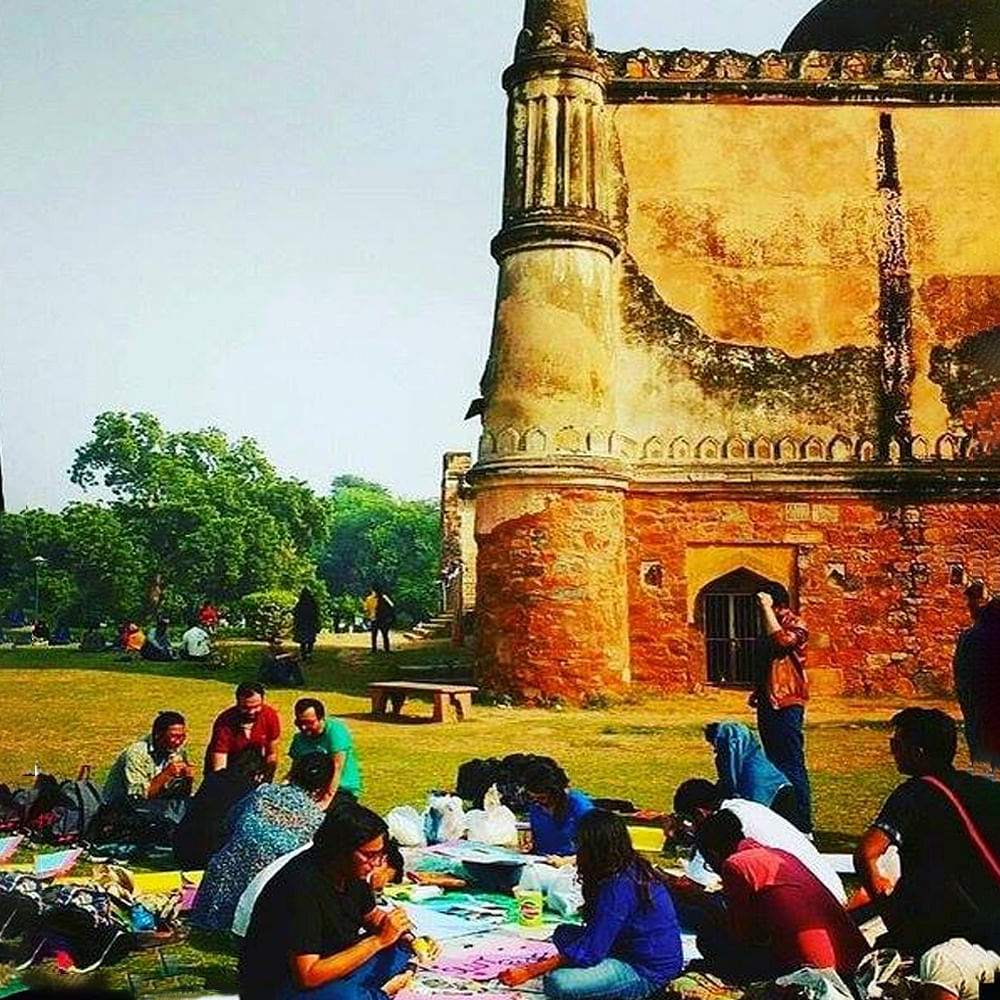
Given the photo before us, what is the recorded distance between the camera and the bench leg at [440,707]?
6523 mm

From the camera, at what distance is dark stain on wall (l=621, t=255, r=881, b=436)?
8.45 m

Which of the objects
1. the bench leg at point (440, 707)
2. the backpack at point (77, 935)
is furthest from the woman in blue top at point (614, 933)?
the bench leg at point (440, 707)

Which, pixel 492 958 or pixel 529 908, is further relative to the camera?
pixel 529 908

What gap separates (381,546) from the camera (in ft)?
19.7

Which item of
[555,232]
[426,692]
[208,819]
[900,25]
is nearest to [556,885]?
[208,819]

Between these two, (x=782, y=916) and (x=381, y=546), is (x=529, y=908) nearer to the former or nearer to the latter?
(x=782, y=916)

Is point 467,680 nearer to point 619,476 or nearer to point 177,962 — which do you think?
point 619,476

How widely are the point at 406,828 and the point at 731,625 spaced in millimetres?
3956

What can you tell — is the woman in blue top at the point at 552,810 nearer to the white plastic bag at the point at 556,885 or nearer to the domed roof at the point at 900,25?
the white plastic bag at the point at 556,885

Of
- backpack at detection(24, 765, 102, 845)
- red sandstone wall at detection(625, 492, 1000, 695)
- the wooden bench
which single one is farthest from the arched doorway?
backpack at detection(24, 765, 102, 845)

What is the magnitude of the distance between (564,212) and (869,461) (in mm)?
2715

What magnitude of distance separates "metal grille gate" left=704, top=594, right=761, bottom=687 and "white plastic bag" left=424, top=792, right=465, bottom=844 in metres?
3.29

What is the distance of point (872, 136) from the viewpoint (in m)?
8.55

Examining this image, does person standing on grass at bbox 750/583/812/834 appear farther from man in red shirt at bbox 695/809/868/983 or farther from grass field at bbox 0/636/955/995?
man in red shirt at bbox 695/809/868/983
